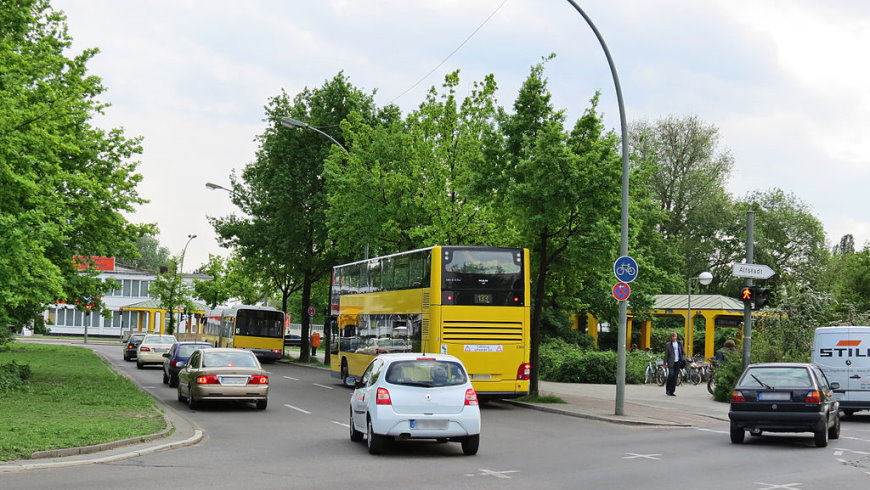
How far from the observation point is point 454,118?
114 feet

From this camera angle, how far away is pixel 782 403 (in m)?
16.4

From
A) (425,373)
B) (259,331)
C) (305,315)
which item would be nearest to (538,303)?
(425,373)

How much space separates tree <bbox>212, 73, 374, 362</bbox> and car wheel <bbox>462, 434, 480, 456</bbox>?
1255 inches

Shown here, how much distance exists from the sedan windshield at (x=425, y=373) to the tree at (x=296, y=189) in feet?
103

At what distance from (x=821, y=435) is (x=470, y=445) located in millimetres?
6620

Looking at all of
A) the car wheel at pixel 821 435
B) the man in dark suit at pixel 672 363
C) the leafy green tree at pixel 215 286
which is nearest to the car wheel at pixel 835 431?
the car wheel at pixel 821 435

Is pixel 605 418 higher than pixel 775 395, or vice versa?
pixel 775 395

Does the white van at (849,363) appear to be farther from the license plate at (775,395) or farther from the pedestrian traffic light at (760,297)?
the license plate at (775,395)

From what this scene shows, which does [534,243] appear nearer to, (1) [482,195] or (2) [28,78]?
(1) [482,195]

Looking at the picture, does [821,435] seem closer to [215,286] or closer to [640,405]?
[640,405]

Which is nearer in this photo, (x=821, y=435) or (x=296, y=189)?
(x=821, y=435)

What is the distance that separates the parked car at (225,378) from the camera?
69.1 ft

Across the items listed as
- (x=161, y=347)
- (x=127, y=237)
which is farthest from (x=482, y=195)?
(x=161, y=347)

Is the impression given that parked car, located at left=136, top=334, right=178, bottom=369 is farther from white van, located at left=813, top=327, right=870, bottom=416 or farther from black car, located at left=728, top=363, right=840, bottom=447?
black car, located at left=728, top=363, right=840, bottom=447
